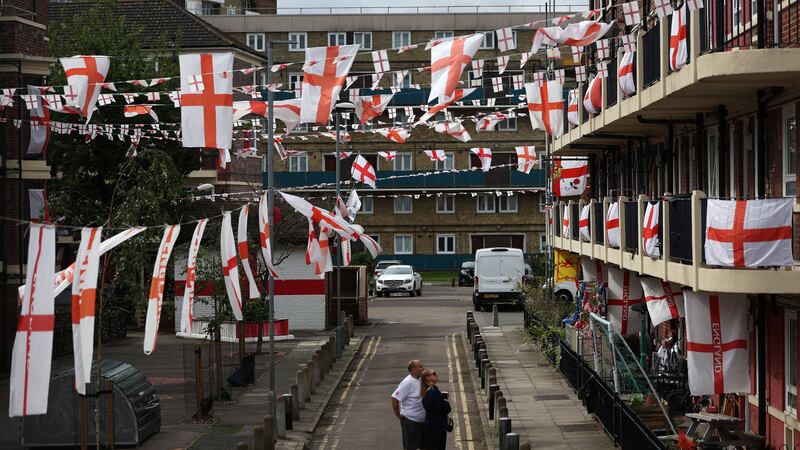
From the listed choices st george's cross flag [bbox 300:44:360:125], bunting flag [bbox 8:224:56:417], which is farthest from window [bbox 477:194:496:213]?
bunting flag [bbox 8:224:56:417]

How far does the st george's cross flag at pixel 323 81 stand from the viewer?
19.1m

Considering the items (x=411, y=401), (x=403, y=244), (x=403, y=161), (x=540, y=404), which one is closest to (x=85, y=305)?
(x=411, y=401)

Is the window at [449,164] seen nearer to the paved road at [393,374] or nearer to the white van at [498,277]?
the paved road at [393,374]

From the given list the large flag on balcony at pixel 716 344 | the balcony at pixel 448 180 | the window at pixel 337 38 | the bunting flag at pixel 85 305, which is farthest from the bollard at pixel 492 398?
the window at pixel 337 38

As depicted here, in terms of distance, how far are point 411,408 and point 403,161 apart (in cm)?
5804

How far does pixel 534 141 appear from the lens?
73.1 meters

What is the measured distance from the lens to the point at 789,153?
57.3 feet

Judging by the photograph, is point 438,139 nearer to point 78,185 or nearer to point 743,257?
point 78,185

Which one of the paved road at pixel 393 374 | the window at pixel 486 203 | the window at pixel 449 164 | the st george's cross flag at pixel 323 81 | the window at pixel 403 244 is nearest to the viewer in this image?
the st george's cross flag at pixel 323 81

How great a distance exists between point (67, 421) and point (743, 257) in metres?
11.4

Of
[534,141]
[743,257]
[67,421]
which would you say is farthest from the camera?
[534,141]

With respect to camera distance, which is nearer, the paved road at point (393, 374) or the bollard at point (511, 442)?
the bollard at point (511, 442)

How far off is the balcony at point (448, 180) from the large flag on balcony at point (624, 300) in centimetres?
4582

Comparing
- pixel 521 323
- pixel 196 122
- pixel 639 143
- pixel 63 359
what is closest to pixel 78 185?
pixel 63 359
